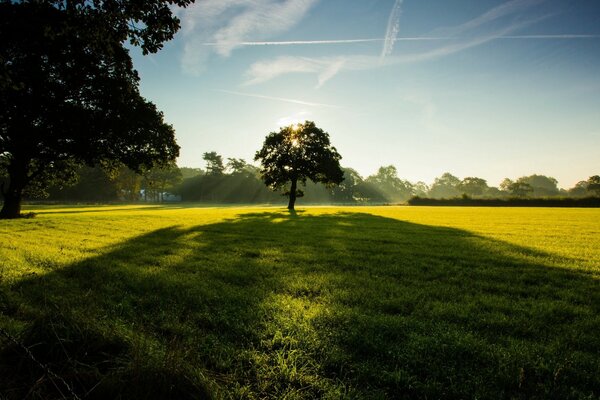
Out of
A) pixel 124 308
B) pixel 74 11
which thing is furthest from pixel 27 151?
pixel 124 308

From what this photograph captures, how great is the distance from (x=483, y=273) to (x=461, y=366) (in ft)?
16.8

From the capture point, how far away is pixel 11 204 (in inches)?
923

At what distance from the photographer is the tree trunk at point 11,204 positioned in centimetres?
2312

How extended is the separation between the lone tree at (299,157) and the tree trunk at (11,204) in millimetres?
26908

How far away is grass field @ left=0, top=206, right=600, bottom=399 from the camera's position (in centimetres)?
312

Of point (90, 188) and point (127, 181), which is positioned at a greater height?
point (127, 181)

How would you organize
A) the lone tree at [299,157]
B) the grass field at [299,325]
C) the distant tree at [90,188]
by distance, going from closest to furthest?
the grass field at [299,325], the lone tree at [299,157], the distant tree at [90,188]

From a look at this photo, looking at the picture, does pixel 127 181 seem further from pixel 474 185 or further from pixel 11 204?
pixel 474 185

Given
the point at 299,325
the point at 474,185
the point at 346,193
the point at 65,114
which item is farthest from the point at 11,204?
the point at 474,185

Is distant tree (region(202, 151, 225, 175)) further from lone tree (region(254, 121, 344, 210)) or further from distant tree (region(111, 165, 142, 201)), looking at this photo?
lone tree (region(254, 121, 344, 210))

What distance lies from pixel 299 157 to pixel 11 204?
31.1 metres

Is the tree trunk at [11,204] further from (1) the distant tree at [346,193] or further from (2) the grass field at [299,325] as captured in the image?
(1) the distant tree at [346,193]

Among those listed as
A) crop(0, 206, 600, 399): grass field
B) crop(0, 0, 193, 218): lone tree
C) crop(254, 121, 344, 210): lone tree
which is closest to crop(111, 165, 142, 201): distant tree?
crop(254, 121, 344, 210): lone tree

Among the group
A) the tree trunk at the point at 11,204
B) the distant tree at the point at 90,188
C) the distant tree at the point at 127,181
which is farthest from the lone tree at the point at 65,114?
the distant tree at the point at 127,181
